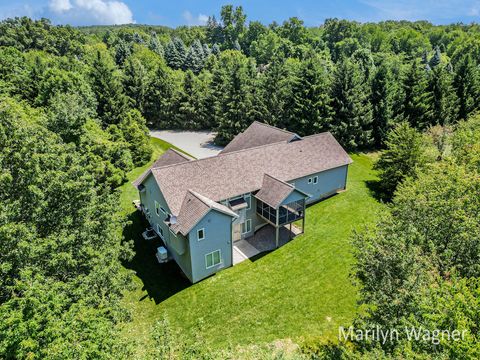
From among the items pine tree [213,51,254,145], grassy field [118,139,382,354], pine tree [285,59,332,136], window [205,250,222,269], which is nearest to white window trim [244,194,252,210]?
grassy field [118,139,382,354]

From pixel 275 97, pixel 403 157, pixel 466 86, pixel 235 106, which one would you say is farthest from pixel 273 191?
pixel 466 86

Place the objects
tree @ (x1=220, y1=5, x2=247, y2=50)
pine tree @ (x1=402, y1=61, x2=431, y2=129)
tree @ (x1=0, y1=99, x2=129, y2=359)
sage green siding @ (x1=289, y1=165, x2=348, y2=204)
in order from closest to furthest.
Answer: tree @ (x1=0, y1=99, x2=129, y2=359)
sage green siding @ (x1=289, y1=165, x2=348, y2=204)
pine tree @ (x1=402, y1=61, x2=431, y2=129)
tree @ (x1=220, y1=5, x2=247, y2=50)

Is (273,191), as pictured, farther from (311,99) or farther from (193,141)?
(193,141)

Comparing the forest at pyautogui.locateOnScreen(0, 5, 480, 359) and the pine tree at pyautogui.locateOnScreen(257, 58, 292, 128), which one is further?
the pine tree at pyautogui.locateOnScreen(257, 58, 292, 128)

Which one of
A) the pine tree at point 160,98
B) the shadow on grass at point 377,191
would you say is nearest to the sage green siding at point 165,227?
the shadow on grass at point 377,191

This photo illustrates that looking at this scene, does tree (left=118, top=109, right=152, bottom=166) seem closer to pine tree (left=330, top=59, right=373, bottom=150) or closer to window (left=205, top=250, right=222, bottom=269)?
window (left=205, top=250, right=222, bottom=269)

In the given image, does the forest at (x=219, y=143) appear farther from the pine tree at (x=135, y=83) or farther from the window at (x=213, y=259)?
the window at (x=213, y=259)
